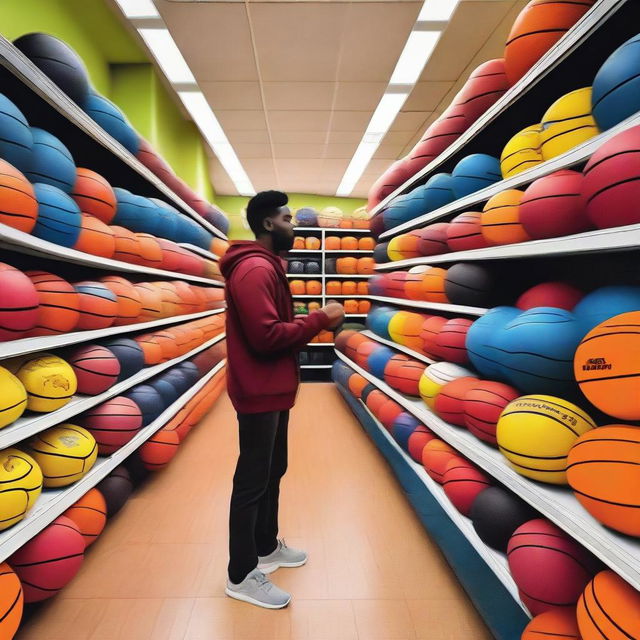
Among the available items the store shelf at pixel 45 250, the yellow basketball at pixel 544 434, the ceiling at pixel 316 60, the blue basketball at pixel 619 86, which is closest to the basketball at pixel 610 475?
the yellow basketball at pixel 544 434

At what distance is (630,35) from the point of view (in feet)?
4.63

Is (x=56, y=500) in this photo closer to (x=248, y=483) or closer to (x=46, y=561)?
(x=46, y=561)

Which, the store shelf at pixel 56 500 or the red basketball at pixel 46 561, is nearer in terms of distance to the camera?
the store shelf at pixel 56 500

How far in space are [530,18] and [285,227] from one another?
1317 millimetres

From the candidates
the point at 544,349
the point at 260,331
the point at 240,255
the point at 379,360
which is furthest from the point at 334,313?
the point at 379,360

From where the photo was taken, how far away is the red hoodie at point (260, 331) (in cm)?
161

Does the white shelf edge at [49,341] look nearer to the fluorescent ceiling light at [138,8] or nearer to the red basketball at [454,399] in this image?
the red basketball at [454,399]

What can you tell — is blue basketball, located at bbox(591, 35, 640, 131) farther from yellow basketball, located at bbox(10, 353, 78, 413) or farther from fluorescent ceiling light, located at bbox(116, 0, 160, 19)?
fluorescent ceiling light, located at bbox(116, 0, 160, 19)

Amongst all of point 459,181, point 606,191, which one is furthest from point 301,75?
point 606,191

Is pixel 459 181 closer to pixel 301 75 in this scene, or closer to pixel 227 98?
pixel 301 75

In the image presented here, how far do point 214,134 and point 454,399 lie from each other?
666 centimetres

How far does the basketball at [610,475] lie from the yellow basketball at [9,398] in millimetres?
1829

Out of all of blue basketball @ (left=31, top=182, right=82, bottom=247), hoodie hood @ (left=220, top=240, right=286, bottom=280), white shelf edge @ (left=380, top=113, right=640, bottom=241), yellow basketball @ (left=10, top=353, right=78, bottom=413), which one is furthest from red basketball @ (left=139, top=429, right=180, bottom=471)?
white shelf edge @ (left=380, top=113, right=640, bottom=241)

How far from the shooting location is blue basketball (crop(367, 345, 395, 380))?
354 cm
